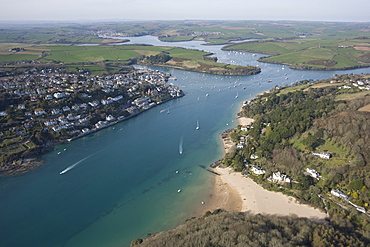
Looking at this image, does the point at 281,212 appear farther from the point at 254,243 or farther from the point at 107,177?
the point at 107,177

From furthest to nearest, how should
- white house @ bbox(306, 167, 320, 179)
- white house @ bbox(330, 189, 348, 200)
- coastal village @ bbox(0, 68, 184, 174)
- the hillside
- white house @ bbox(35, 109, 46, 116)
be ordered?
white house @ bbox(35, 109, 46, 116) → coastal village @ bbox(0, 68, 184, 174) → white house @ bbox(306, 167, 320, 179) → white house @ bbox(330, 189, 348, 200) → the hillside

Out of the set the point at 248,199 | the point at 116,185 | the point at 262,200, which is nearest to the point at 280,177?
the point at 262,200

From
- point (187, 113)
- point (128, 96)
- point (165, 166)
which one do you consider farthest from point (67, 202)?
point (128, 96)

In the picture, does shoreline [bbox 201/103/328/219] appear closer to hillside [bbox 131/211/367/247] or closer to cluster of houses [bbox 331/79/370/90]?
hillside [bbox 131/211/367/247]

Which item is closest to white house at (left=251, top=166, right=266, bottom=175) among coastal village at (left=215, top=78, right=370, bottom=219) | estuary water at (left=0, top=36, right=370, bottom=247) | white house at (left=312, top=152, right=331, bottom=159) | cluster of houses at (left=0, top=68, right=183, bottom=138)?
coastal village at (left=215, top=78, right=370, bottom=219)

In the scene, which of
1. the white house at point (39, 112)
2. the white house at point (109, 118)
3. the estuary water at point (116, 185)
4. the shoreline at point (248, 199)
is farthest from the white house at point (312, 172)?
the white house at point (39, 112)
